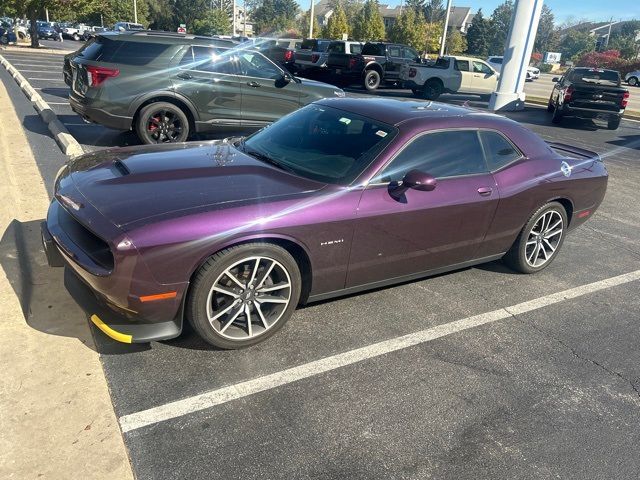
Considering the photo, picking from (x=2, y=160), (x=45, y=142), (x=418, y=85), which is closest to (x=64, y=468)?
(x=2, y=160)

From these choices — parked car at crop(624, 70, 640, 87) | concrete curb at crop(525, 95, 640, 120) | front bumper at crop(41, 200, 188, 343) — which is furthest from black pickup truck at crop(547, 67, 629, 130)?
parked car at crop(624, 70, 640, 87)

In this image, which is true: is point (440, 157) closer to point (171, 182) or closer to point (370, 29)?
point (171, 182)

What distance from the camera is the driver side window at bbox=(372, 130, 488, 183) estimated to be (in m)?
3.68

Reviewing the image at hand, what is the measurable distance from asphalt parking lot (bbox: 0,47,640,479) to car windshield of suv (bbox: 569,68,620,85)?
1318 cm

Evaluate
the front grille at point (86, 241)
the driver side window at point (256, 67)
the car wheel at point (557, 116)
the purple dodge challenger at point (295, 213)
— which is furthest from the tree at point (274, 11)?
the front grille at point (86, 241)

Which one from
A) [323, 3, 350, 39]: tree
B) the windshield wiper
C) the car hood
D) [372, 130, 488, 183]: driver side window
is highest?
[323, 3, 350, 39]: tree

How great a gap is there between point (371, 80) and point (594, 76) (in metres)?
8.22

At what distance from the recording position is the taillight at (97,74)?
7.25 meters

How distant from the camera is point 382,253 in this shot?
3648 mm

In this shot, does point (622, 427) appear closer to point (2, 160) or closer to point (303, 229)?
point (303, 229)

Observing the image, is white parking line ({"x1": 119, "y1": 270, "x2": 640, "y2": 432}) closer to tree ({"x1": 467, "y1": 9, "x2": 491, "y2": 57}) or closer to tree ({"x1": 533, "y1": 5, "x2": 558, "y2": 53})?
tree ({"x1": 467, "y1": 9, "x2": 491, "y2": 57})

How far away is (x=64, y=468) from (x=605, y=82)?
17362 mm

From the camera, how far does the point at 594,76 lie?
15.6m

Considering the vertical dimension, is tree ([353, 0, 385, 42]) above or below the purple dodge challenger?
above
